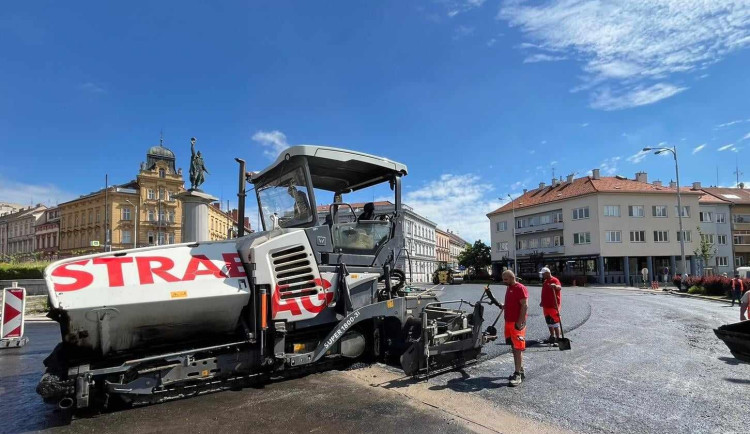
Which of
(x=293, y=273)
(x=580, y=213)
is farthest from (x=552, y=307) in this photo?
(x=580, y=213)

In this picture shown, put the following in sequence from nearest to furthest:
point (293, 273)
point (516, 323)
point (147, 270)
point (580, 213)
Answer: point (147, 270) → point (293, 273) → point (516, 323) → point (580, 213)

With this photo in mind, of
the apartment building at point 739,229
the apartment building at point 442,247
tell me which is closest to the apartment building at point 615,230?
the apartment building at point 739,229

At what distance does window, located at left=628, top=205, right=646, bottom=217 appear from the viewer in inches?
1843

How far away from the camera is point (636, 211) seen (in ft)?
154

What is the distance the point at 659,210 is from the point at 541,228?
39.4ft

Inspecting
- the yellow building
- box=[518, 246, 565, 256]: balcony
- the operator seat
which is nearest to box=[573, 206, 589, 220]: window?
box=[518, 246, 565, 256]: balcony

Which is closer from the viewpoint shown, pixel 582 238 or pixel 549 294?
pixel 549 294

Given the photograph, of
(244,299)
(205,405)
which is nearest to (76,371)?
(205,405)

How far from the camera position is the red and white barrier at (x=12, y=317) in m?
8.88

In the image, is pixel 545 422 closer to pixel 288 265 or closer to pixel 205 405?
pixel 288 265

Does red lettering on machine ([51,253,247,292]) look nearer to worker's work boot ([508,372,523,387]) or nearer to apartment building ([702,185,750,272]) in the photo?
worker's work boot ([508,372,523,387])

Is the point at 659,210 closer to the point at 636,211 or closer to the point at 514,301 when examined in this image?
the point at 636,211

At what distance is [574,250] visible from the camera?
48.8 m

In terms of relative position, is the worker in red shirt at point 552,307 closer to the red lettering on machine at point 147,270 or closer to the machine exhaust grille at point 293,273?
the machine exhaust grille at point 293,273
